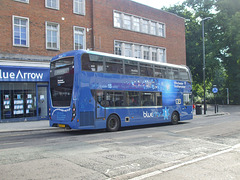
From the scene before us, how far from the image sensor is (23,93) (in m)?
18.0

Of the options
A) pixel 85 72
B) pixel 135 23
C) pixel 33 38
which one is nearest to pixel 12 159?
pixel 85 72

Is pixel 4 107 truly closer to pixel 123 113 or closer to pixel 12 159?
pixel 123 113

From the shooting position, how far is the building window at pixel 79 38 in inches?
833

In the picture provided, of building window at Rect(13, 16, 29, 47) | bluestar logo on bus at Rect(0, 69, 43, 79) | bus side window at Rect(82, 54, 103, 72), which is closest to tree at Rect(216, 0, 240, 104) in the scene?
bluestar logo on bus at Rect(0, 69, 43, 79)

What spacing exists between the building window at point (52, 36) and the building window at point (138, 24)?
6686 millimetres

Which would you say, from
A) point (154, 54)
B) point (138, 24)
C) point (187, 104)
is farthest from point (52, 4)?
point (187, 104)

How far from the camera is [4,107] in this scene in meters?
16.9

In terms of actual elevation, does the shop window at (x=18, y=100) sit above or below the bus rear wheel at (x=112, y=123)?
above

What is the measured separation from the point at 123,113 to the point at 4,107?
8.99m

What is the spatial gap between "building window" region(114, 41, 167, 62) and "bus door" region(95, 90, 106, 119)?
12.7m

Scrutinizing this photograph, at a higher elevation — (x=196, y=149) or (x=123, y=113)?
(x=123, y=113)

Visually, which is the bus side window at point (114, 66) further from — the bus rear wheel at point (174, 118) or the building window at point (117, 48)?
the building window at point (117, 48)

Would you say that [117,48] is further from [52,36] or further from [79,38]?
[52,36]

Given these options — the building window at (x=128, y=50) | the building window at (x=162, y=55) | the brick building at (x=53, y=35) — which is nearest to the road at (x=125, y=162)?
the brick building at (x=53, y=35)
